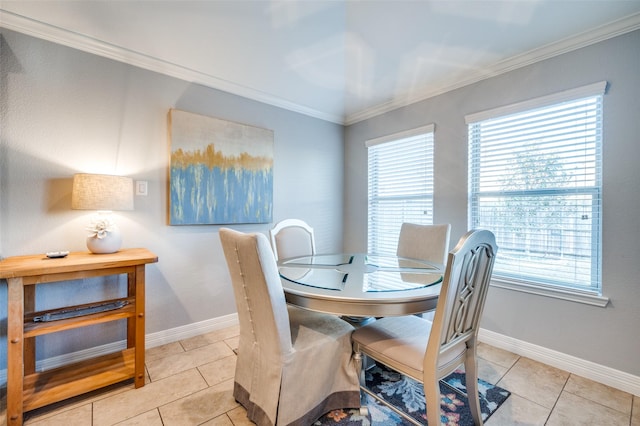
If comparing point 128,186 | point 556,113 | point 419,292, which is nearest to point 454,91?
point 556,113

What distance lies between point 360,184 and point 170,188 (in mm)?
2255

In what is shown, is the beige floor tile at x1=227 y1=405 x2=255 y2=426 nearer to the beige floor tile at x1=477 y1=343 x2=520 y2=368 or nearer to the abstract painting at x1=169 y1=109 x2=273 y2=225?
the abstract painting at x1=169 y1=109 x2=273 y2=225

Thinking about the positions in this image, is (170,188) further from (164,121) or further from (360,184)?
(360,184)

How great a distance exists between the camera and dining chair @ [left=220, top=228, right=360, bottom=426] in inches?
53.6

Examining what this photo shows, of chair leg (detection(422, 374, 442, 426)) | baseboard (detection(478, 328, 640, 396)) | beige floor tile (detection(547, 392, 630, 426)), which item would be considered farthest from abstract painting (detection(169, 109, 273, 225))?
beige floor tile (detection(547, 392, 630, 426))

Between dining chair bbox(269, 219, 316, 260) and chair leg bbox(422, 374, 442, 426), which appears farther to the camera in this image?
dining chair bbox(269, 219, 316, 260)

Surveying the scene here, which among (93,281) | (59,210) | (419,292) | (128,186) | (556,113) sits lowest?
(93,281)

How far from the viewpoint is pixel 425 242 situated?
2504 mm

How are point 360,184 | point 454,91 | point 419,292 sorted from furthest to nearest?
point 360,184 < point 454,91 < point 419,292

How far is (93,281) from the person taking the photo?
218 cm

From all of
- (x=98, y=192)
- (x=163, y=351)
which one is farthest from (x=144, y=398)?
(x=98, y=192)

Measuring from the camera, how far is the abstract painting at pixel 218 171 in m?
2.52

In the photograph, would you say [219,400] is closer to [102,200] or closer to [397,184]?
[102,200]

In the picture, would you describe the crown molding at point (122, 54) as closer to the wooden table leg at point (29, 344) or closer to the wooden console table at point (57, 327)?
the wooden console table at point (57, 327)
